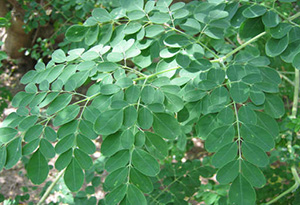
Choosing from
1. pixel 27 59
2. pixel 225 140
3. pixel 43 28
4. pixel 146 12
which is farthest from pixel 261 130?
pixel 27 59

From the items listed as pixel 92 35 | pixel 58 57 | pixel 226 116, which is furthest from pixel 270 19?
pixel 58 57

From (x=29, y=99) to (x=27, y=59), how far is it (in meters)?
4.20

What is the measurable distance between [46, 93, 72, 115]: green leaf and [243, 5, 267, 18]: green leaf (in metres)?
0.79

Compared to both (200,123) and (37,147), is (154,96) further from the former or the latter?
(37,147)

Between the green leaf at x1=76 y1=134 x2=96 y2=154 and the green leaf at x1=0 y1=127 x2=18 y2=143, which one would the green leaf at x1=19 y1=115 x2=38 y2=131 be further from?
the green leaf at x1=76 y1=134 x2=96 y2=154

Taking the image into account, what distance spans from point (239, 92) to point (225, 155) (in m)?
0.24

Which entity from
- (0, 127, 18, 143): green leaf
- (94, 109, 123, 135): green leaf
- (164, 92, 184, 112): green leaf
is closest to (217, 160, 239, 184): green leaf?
(164, 92, 184, 112): green leaf

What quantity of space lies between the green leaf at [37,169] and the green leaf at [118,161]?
218 millimetres

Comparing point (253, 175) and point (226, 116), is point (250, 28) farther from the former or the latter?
point (253, 175)

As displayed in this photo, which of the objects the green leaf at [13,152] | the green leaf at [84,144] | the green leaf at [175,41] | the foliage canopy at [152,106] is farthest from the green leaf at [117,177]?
the green leaf at [175,41]

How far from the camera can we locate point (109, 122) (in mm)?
1016

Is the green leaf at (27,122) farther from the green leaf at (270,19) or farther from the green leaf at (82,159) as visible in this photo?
the green leaf at (270,19)

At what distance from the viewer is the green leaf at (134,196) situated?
973mm

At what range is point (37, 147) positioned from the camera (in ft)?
3.61
